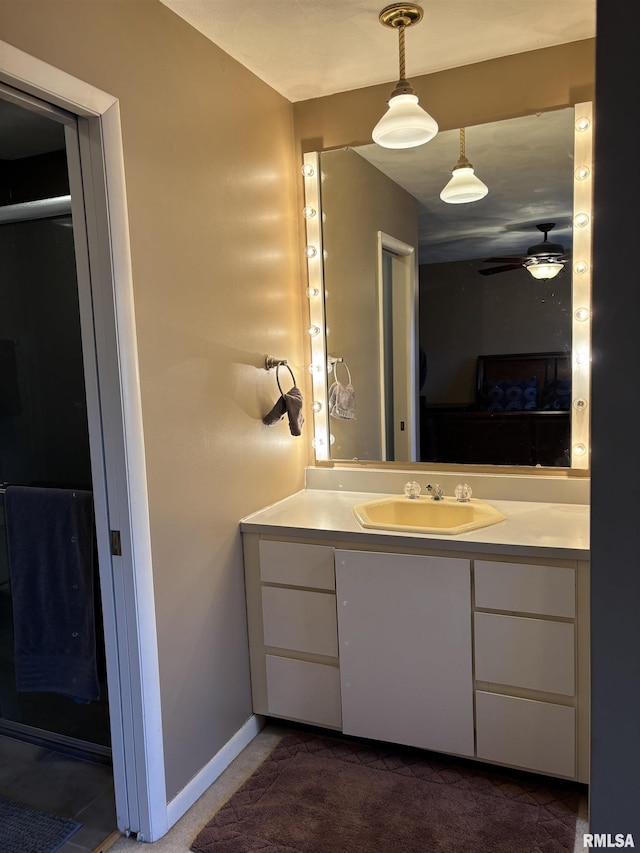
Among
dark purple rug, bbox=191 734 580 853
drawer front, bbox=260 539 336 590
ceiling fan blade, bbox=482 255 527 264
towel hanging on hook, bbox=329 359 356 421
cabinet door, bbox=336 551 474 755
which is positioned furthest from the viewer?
towel hanging on hook, bbox=329 359 356 421

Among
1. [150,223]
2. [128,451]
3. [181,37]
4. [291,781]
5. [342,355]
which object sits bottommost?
[291,781]

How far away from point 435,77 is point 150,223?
1315mm

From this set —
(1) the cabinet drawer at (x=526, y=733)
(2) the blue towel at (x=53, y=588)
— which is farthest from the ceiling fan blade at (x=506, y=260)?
(2) the blue towel at (x=53, y=588)

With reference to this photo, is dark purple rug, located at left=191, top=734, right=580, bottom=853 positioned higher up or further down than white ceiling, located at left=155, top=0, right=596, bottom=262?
further down

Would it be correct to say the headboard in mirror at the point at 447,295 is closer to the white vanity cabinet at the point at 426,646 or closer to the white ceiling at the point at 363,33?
the white ceiling at the point at 363,33

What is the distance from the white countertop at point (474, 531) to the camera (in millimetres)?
1884

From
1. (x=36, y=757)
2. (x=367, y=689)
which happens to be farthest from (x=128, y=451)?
(x=36, y=757)

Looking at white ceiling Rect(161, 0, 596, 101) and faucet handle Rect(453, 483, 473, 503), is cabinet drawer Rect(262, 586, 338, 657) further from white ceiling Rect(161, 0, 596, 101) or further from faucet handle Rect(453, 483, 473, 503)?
white ceiling Rect(161, 0, 596, 101)

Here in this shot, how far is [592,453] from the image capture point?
2.68 feet

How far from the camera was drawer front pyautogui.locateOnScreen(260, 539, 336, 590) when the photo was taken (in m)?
2.16

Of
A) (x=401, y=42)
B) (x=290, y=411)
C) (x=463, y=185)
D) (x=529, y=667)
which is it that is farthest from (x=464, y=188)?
→ (x=529, y=667)

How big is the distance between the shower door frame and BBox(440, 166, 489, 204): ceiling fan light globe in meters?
1.28

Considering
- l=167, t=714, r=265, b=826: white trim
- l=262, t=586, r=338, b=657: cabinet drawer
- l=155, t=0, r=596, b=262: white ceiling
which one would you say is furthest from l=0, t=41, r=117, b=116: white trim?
l=167, t=714, r=265, b=826: white trim

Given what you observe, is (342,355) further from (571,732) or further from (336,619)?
(571,732)
